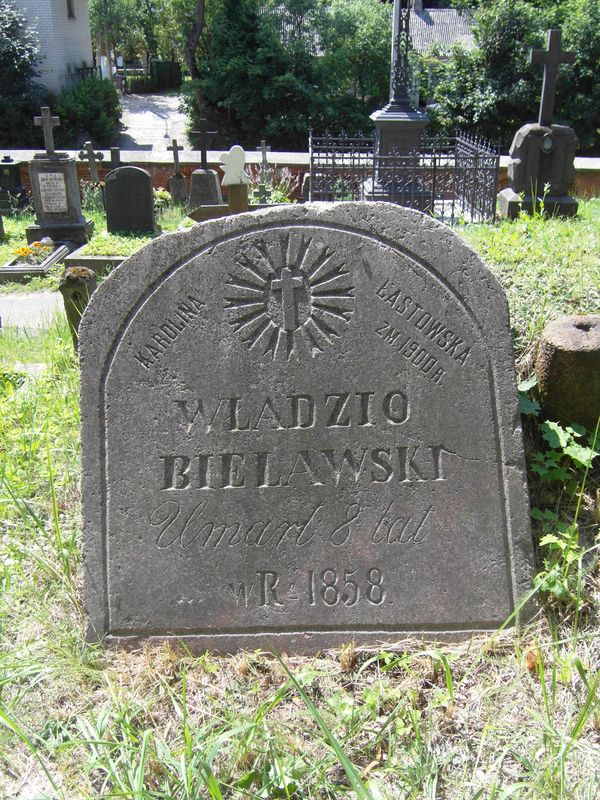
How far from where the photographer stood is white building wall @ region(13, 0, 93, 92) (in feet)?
80.2

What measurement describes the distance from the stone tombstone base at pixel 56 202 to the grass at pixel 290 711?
9.17 m

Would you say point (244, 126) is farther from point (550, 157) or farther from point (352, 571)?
point (352, 571)

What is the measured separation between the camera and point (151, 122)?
2908 cm

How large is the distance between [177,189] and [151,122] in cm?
1812

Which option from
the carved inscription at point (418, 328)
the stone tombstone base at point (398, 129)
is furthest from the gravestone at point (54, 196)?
the carved inscription at point (418, 328)

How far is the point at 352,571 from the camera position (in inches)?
90.1

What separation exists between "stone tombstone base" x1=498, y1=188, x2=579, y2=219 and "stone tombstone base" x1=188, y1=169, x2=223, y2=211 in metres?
5.21

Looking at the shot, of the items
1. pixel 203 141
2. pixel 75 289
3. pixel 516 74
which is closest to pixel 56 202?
pixel 203 141

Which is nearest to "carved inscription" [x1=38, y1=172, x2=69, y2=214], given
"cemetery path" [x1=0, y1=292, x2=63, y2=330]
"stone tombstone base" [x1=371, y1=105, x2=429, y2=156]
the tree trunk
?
"cemetery path" [x1=0, y1=292, x2=63, y2=330]

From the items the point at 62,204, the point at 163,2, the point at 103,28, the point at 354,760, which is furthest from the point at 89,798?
the point at 103,28

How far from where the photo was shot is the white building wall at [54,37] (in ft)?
80.2

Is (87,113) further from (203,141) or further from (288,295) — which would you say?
(288,295)

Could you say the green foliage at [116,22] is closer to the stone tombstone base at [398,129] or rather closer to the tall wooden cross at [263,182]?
the tall wooden cross at [263,182]

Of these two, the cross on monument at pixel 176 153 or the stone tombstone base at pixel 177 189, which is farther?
the stone tombstone base at pixel 177 189
